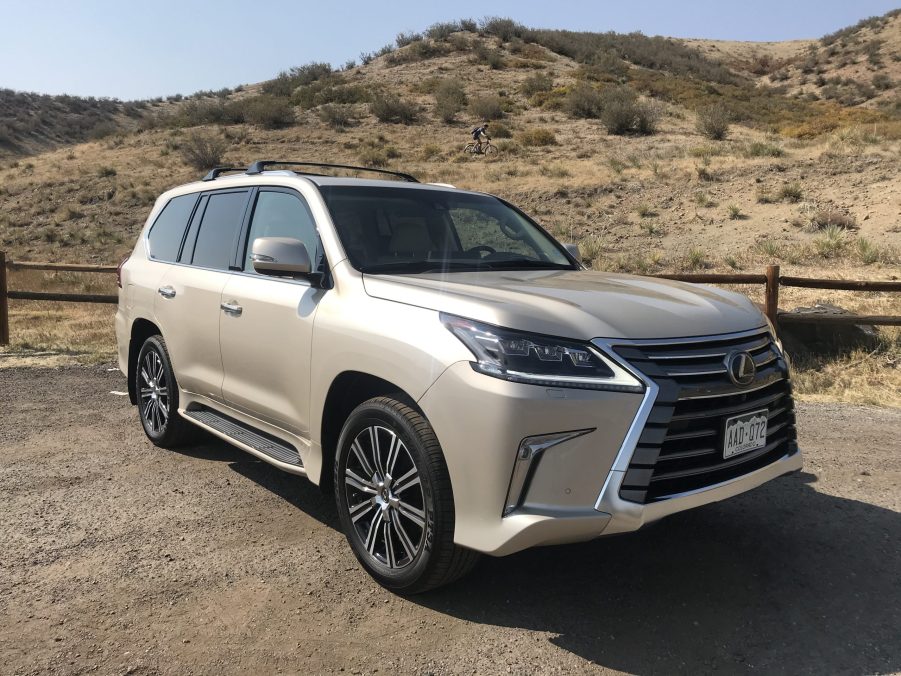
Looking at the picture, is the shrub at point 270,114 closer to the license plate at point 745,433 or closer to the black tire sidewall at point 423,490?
the black tire sidewall at point 423,490

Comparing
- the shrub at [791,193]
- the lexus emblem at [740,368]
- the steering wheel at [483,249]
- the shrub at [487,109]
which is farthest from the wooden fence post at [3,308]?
the shrub at [487,109]

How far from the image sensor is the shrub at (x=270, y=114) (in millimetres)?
39031

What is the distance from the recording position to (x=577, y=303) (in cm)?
316

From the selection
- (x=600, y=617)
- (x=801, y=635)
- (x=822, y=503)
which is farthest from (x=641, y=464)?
(x=822, y=503)

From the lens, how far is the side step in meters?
3.98

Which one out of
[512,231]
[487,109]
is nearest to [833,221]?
[512,231]

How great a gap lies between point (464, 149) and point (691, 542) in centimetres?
2958

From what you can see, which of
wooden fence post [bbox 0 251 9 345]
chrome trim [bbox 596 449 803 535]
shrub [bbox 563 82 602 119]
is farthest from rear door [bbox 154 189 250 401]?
shrub [bbox 563 82 602 119]

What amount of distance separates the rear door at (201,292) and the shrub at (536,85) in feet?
126

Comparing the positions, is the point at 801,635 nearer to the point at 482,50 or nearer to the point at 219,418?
the point at 219,418

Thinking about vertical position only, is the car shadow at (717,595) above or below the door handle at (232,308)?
below

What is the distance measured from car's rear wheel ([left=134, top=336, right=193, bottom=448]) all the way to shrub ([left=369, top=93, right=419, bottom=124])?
33804 millimetres

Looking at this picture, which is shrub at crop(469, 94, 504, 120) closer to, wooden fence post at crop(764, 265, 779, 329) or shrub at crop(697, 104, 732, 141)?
shrub at crop(697, 104, 732, 141)

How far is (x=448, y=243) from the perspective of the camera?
439 cm
